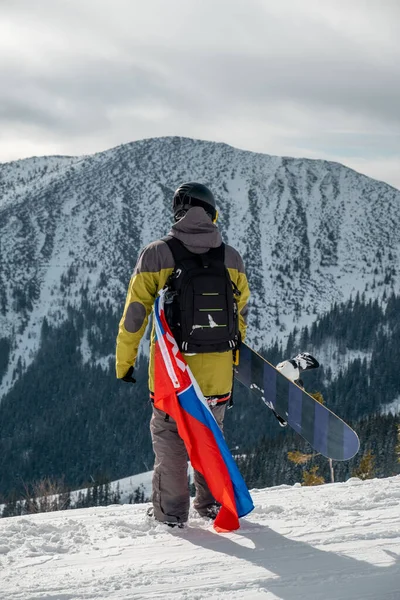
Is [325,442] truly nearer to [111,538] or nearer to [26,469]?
[111,538]

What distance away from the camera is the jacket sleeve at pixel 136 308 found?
515cm

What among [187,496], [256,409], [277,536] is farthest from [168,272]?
[256,409]

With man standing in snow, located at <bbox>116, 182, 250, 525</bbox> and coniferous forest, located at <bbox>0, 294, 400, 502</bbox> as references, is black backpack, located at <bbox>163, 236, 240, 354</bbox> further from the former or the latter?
coniferous forest, located at <bbox>0, 294, 400, 502</bbox>

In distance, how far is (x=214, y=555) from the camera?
4.30 metres

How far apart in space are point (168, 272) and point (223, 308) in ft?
1.91

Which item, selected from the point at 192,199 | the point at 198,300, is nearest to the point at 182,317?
the point at 198,300

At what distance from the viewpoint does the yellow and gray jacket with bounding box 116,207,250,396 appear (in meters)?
5.14

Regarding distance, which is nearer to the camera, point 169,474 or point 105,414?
point 169,474

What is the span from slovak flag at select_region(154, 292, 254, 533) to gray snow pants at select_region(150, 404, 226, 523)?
0.17m

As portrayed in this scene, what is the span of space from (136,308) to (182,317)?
16.2 inches

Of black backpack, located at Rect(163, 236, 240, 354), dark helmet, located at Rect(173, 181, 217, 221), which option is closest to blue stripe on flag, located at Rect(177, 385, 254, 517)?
black backpack, located at Rect(163, 236, 240, 354)

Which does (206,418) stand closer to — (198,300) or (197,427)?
(197,427)

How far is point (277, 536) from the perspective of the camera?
4.70 m

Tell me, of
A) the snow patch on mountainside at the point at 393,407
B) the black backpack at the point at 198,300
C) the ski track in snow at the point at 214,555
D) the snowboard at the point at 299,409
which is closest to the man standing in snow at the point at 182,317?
the black backpack at the point at 198,300
